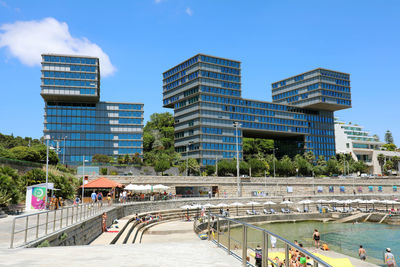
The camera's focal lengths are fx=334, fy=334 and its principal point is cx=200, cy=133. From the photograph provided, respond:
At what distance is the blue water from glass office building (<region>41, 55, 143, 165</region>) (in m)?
69.6

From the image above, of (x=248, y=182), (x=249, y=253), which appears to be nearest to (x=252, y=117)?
(x=248, y=182)

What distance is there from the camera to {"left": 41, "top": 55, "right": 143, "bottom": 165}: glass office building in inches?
3888

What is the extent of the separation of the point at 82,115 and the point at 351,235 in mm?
86903

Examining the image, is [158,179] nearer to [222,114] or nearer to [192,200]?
[192,200]

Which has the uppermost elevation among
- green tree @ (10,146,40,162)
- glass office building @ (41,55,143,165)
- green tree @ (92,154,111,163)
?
glass office building @ (41,55,143,165)

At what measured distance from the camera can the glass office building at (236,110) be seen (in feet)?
338

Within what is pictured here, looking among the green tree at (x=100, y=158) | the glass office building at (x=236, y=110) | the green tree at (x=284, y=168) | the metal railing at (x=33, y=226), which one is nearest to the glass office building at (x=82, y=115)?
the green tree at (x=100, y=158)

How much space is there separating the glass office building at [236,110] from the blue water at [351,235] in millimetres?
55049

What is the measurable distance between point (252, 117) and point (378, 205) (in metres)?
50.9

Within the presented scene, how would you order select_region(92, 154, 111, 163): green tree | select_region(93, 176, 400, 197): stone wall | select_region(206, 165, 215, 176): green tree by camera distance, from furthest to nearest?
select_region(92, 154, 111, 163): green tree < select_region(206, 165, 215, 176): green tree < select_region(93, 176, 400, 197): stone wall

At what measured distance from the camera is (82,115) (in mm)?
104250

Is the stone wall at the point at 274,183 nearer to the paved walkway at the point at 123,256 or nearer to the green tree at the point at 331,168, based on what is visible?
the green tree at the point at 331,168

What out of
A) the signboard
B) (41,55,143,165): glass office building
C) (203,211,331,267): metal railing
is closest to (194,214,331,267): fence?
(203,211,331,267): metal railing

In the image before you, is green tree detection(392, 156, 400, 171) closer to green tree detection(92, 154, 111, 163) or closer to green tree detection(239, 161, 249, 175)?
green tree detection(239, 161, 249, 175)
